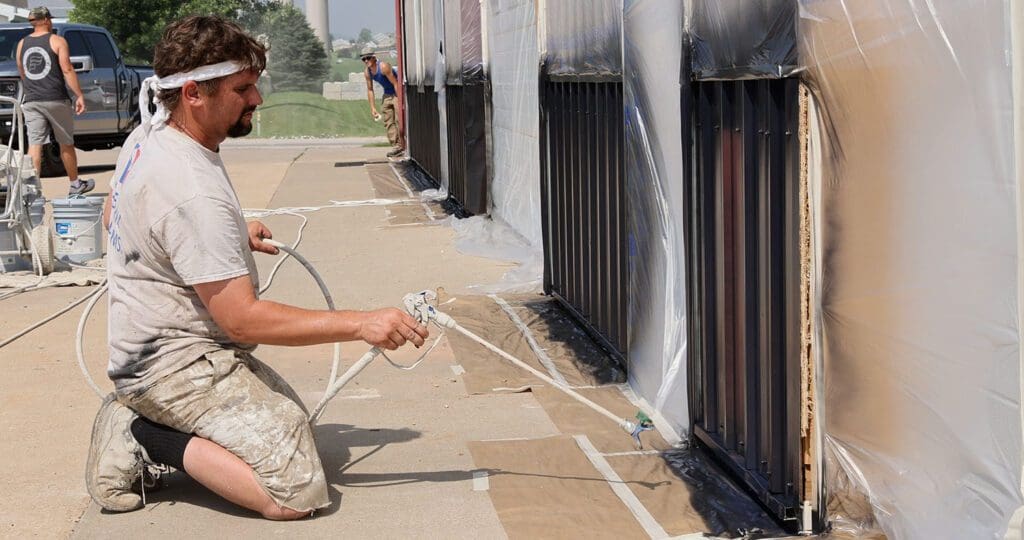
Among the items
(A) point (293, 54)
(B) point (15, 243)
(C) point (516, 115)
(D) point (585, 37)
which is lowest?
(B) point (15, 243)

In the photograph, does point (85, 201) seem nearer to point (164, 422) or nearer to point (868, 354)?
point (164, 422)

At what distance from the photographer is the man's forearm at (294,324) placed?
13.5 feet

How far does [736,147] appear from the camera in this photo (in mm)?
4336

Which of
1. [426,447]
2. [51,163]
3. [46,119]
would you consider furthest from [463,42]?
[51,163]

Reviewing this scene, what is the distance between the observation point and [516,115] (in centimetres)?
992

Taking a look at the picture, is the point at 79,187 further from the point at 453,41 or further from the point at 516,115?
the point at 516,115

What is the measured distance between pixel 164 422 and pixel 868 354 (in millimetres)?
2340

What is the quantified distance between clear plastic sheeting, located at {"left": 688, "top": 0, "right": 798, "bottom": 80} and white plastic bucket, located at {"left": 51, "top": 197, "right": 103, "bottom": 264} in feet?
22.0

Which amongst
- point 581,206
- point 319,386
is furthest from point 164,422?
point 581,206

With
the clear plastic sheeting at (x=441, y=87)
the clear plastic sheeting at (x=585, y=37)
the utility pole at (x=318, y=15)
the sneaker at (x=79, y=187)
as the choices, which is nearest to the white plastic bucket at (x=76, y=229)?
the sneaker at (x=79, y=187)

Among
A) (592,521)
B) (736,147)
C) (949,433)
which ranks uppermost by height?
(736,147)

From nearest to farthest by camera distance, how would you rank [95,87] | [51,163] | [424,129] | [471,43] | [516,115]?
[516,115], [471,43], [424,129], [51,163], [95,87]

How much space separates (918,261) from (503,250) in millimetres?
7010

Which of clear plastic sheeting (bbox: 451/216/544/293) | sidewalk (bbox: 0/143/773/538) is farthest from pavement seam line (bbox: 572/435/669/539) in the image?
clear plastic sheeting (bbox: 451/216/544/293)
